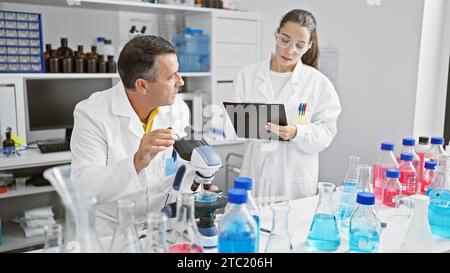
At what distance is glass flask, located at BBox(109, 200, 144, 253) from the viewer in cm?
86

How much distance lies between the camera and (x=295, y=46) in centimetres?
195

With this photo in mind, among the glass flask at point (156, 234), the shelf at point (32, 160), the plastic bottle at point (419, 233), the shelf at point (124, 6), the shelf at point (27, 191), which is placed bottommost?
the shelf at point (27, 191)

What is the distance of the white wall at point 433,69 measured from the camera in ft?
7.71

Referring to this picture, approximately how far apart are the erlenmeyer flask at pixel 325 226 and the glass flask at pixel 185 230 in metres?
0.36

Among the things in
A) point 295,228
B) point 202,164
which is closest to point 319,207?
point 295,228

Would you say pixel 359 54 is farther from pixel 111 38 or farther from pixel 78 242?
pixel 78 242

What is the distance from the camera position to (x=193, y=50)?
3215 mm

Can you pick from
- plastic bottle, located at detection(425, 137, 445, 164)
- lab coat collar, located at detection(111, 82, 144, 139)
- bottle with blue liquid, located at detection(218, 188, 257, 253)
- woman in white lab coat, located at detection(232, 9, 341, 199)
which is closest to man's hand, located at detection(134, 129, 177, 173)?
lab coat collar, located at detection(111, 82, 144, 139)

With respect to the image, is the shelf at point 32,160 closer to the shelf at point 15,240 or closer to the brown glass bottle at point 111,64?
the shelf at point 15,240

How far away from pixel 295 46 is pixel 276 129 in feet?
1.38

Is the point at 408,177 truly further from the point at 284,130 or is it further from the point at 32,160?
the point at 32,160

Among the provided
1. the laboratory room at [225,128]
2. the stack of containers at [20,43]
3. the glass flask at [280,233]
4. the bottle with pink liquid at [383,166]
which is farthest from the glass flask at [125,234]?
the stack of containers at [20,43]

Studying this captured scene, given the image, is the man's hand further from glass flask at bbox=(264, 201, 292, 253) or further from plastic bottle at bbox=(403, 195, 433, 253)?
plastic bottle at bbox=(403, 195, 433, 253)

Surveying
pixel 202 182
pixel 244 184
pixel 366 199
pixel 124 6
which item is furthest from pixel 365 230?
pixel 124 6
